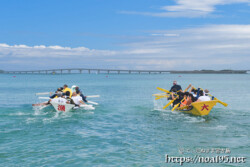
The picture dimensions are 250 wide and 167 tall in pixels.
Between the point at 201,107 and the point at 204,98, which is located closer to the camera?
the point at 201,107

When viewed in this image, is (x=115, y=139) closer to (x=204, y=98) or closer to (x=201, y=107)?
(x=201, y=107)

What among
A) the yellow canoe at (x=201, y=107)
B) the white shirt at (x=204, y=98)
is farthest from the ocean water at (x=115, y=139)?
the white shirt at (x=204, y=98)

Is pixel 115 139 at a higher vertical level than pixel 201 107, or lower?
lower

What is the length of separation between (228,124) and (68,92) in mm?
13784

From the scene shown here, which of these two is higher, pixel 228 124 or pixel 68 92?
pixel 68 92

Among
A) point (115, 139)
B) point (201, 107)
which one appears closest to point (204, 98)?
point (201, 107)

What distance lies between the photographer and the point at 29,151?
12992 mm

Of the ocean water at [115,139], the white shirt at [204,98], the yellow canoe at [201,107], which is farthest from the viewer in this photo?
the white shirt at [204,98]

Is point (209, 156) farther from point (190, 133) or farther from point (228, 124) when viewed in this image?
point (228, 124)

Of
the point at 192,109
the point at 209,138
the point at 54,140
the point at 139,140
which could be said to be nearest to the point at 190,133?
the point at 209,138

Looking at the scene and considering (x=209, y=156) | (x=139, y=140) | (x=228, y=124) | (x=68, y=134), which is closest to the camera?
(x=209, y=156)

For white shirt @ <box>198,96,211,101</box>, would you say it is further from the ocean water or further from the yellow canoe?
the ocean water

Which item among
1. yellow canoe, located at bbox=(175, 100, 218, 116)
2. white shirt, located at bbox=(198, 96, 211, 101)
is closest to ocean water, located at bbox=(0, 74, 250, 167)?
yellow canoe, located at bbox=(175, 100, 218, 116)

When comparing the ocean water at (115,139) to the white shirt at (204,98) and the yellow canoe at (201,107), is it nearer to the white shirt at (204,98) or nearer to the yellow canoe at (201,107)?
the yellow canoe at (201,107)
